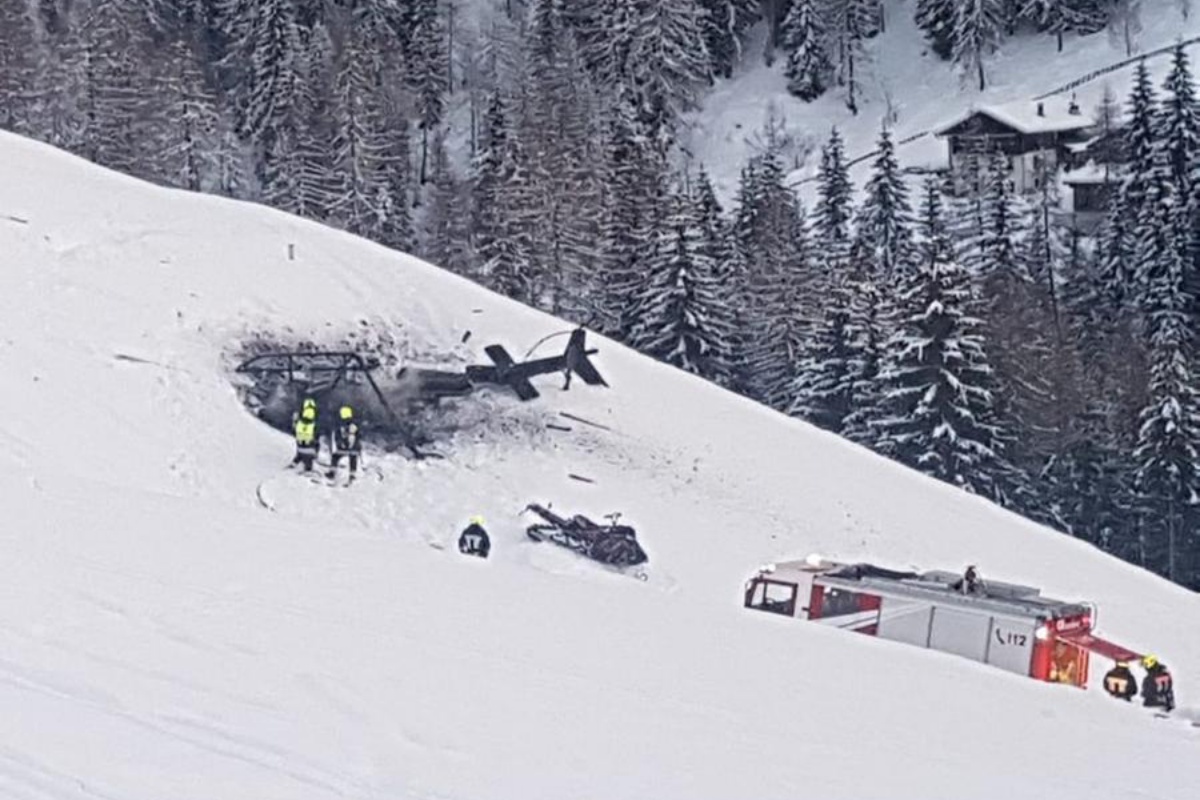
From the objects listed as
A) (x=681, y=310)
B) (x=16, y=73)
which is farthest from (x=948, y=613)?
(x=16, y=73)

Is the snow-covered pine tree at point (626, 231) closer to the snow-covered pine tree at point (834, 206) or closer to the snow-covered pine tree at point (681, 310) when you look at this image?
the snow-covered pine tree at point (681, 310)

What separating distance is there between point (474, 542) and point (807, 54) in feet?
232

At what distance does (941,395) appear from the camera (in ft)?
128

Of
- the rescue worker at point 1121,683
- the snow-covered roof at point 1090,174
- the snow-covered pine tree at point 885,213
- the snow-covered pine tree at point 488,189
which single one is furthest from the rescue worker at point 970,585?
the snow-covered roof at point 1090,174

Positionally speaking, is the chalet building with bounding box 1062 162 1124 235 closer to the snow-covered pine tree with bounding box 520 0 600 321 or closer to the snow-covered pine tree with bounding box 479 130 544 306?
the snow-covered pine tree with bounding box 520 0 600 321

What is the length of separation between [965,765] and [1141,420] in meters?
38.0

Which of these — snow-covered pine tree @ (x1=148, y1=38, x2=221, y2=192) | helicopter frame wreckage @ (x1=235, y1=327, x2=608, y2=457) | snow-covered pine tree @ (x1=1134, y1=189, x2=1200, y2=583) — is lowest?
helicopter frame wreckage @ (x1=235, y1=327, x2=608, y2=457)

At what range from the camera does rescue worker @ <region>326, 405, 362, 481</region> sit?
885 inches

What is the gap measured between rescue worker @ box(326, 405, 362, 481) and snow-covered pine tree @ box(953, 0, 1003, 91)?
66.0 meters

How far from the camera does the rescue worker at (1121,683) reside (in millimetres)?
16516

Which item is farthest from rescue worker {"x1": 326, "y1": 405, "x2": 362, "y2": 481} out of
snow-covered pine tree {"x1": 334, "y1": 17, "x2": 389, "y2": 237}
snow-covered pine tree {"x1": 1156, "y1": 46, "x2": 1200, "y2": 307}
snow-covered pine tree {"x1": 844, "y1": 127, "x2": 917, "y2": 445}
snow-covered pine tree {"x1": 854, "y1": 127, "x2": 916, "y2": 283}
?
snow-covered pine tree {"x1": 1156, "y1": 46, "x2": 1200, "y2": 307}

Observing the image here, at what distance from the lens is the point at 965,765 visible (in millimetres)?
9289

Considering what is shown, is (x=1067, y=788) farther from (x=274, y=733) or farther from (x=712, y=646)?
(x=274, y=733)

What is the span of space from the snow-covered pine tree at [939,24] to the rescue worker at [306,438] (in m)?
69.9
